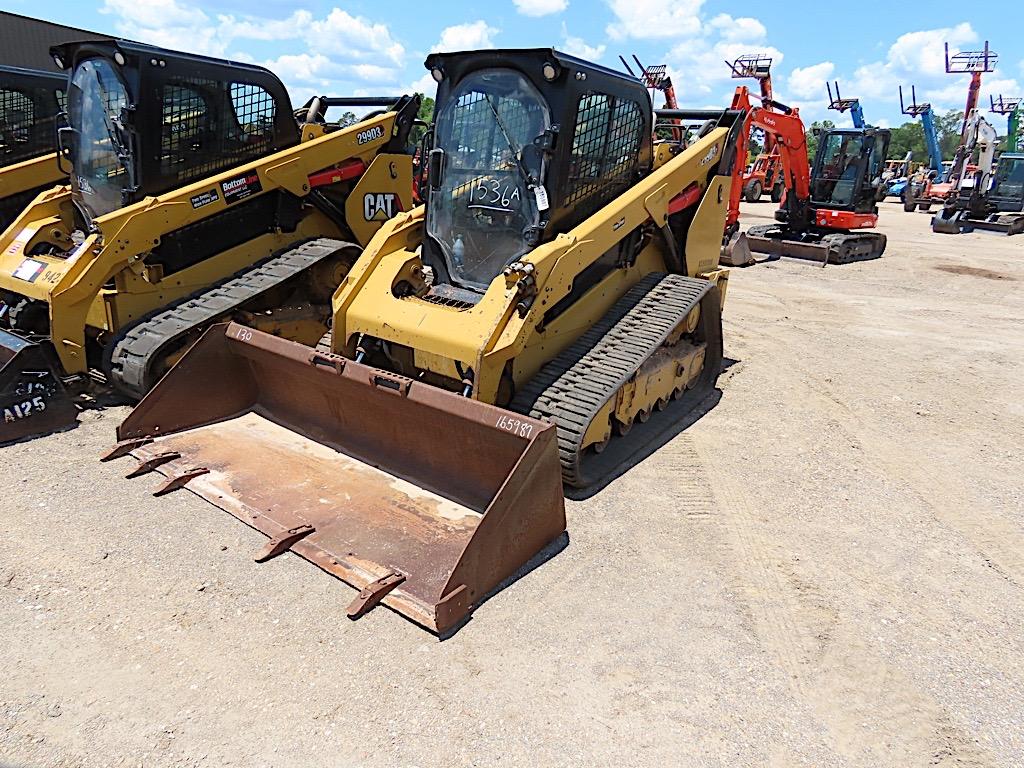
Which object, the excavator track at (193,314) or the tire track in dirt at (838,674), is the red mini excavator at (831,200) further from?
the tire track in dirt at (838,674)

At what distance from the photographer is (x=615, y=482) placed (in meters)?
4.48

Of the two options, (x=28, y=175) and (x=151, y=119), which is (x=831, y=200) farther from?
(x=28, y=175)

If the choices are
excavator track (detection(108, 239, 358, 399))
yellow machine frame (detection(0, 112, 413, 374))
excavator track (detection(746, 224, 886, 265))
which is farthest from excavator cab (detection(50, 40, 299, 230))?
excavator track (detection(746, 224, 886, 265))

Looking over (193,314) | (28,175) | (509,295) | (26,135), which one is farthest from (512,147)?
(26,135)

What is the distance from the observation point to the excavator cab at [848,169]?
14.2m

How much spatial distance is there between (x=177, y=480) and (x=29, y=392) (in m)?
1.67

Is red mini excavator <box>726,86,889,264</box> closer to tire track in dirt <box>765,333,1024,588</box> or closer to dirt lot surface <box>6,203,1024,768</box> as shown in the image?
tire track in dirt <box>765,333,1024,588</box>

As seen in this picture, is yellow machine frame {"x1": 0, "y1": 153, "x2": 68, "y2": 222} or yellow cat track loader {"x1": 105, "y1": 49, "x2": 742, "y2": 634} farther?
yellow machine frame {"x1": 0, "y1": 153, "x2": 68, "y2": 222}

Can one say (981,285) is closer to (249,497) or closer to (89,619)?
(249,497)

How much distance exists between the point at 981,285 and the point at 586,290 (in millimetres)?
10251

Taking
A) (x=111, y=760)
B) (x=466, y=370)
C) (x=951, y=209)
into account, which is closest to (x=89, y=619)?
(x=111, y=760)

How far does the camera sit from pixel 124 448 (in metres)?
4.51

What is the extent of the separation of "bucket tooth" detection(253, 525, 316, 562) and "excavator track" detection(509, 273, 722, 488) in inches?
53.3

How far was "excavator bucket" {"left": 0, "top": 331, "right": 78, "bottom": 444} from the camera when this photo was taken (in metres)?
4.89
